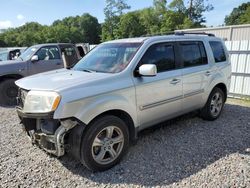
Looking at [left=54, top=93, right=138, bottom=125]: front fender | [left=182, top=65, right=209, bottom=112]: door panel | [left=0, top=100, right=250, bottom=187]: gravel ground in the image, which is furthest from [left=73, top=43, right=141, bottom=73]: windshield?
[left=0, top=100, right=250, bottom=187]: gravel ground

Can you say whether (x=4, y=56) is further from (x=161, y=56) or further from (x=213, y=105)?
(x=213, y=105)

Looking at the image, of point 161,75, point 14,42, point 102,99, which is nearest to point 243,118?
point 161,75

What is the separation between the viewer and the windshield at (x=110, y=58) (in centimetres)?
370

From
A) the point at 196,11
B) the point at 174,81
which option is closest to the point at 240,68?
the point at 174,81

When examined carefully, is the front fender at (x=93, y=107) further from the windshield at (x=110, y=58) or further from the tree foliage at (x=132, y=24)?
the tree foliage at (x=132, y=24)

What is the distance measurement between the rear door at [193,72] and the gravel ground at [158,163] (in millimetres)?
627

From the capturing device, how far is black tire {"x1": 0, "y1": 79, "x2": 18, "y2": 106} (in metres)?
7.12

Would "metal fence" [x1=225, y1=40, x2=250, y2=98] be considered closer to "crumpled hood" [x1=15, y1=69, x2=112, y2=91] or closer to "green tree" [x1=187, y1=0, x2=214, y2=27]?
"crumpled hood" [x1=15, y1=69, x2=112, y2=91]

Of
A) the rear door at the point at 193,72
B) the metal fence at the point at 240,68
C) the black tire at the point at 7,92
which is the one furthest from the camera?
the metal fence at the point at 240,68

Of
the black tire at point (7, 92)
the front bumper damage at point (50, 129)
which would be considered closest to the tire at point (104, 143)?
the front bumper damage at point (50, 129)

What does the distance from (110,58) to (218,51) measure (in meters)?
2.76

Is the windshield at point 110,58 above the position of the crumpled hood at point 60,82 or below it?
above

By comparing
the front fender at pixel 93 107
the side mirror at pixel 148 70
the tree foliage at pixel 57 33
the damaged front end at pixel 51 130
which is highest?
the tree foliage at pixel 57 33

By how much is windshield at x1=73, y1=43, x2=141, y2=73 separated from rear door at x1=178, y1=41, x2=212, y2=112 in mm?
1100
